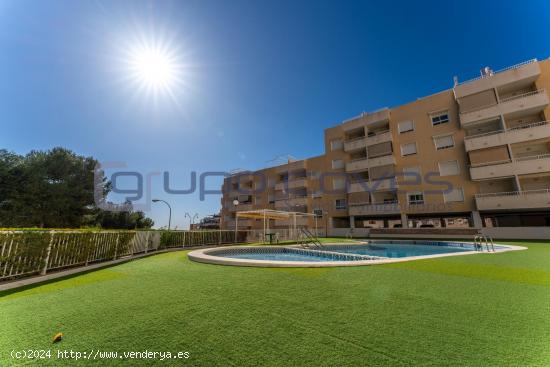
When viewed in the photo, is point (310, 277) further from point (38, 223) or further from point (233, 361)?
point (38, 223)

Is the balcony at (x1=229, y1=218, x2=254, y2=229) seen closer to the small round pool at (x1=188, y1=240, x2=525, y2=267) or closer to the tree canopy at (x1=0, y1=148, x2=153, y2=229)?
the tree canopy at (x1=0, y1=148, x2=153, y2=229)

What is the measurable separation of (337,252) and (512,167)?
16951 mm

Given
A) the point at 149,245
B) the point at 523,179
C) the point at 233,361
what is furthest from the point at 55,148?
the point at 523,179

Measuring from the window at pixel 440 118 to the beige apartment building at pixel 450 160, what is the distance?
0.28ft

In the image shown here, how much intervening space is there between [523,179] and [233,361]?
26.8m

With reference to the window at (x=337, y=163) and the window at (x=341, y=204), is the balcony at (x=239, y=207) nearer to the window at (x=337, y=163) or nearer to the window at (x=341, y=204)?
the window at (x=341, y=204)

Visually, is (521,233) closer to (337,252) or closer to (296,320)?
(337,252)

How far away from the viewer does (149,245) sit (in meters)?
12.4

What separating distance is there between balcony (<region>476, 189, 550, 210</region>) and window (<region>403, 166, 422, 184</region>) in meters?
4.97

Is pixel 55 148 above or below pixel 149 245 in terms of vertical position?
above

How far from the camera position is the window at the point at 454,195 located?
66.7ft

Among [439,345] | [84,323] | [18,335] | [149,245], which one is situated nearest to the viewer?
[439,345]

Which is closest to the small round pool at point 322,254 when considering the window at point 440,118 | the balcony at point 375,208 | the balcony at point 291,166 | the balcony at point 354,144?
the balcony at point 375,208

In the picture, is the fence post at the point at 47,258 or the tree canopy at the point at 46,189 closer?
the fence post at the point at 47,258
